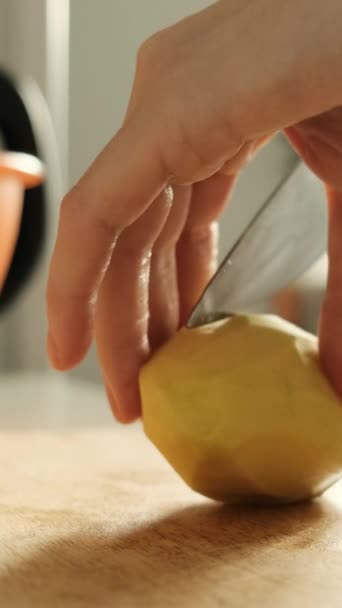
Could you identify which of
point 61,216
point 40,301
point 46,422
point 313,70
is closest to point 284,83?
point 313,70

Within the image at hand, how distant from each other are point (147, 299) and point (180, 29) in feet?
0.68

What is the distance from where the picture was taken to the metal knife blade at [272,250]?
585mm

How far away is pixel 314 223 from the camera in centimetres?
70

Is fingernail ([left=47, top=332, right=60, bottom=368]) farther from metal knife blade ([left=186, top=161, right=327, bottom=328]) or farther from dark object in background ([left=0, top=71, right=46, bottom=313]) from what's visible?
dark object in background ([left=0, top=71, right=46, bottom=313])

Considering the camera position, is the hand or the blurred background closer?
the hand

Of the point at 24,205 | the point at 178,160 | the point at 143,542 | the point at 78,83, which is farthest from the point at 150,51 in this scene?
the point at 78,83

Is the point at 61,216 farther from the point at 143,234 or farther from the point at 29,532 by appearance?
the point at 29,532

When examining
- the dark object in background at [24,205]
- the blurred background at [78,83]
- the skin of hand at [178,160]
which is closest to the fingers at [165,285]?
the skin of hand at [178,160]

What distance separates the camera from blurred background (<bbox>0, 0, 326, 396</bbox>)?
1.51m

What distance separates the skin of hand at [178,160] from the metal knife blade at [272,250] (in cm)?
5


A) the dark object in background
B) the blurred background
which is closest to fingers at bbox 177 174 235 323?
the dark object in background

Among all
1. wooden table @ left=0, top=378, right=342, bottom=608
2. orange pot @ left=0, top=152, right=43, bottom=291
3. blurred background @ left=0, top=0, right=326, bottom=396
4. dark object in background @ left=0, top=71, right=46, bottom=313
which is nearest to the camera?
wooden table @ left=0, top=378, right=342, bottom=608

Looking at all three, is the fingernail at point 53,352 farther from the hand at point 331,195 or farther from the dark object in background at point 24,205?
the dark object in background at point 24,205

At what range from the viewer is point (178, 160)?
444mm
